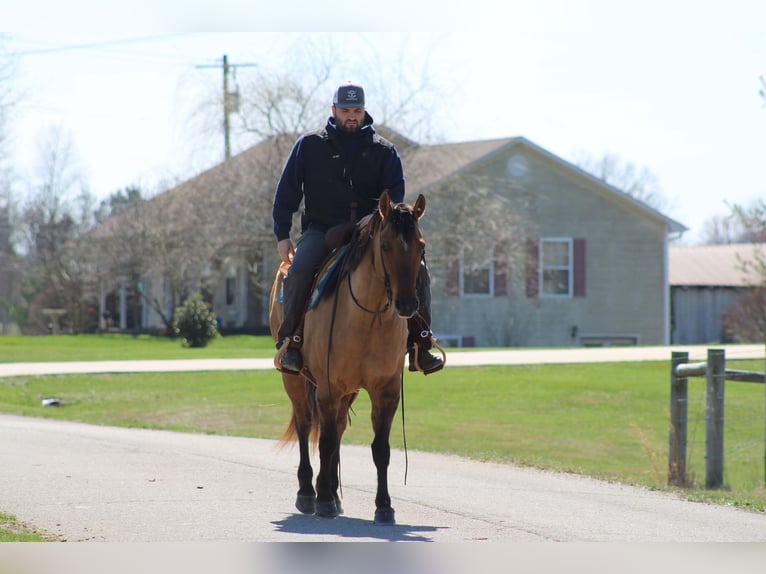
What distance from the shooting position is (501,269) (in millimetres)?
40062

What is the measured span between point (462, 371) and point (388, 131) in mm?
13092

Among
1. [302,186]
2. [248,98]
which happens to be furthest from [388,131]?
[302,186]

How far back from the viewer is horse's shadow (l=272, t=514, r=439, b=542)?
786 cm

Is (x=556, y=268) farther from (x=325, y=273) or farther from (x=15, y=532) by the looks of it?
(x=15, y=532)

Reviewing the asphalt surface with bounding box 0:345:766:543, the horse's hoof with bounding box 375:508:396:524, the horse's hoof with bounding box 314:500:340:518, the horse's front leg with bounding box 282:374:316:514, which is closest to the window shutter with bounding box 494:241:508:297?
the asphalt surface with bounding box 0:345:766:543

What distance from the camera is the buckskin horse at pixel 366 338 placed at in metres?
8.11

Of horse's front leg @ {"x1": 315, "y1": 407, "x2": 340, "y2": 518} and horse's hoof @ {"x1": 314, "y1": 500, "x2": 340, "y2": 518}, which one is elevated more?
horse's front leg @ {"x1": 315, "y1": 407, "x2": 340, "y2": 518}

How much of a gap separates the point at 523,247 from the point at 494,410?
19.8m

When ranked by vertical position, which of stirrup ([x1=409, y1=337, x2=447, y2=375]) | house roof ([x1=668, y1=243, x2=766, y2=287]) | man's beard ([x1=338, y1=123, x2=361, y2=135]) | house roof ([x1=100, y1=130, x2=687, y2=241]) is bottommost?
stirrup ([x1=409, y1=337, x2=447, y2=375])

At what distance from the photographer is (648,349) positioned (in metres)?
32.2

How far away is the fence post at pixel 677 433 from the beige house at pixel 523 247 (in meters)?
23.7

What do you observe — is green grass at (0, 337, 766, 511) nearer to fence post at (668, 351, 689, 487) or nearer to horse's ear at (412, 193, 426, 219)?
fence post at (668, 351, 689, 487)

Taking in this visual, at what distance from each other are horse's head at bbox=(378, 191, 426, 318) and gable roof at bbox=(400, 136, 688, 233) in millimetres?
28579

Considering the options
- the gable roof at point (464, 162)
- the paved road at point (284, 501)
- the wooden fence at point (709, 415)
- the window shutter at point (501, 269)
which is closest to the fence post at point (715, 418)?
the wooden fence at point (709, 415)
